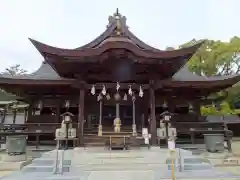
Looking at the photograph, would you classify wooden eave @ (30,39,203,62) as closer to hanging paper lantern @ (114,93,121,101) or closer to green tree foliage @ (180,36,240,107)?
hanging paper lantern @ (114,93,121,101)

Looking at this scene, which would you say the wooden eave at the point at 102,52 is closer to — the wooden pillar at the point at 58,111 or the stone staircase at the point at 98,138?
the stone staircase at the point at 98,138

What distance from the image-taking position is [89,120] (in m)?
13.1

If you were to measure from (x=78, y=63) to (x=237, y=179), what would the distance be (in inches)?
293

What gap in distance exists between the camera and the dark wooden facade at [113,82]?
1016 cm

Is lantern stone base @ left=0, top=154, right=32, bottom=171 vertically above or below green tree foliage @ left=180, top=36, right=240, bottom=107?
below

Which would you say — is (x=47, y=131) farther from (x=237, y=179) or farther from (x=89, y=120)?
(x=237, y=179)

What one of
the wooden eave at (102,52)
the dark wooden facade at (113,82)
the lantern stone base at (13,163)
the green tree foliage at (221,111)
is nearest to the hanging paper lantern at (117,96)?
the dark wooden facade at (113,82)

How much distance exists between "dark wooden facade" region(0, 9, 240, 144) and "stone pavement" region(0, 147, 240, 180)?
8.66ft

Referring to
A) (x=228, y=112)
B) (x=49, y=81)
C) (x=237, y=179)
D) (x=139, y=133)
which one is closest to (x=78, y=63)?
(x=49, y=81)

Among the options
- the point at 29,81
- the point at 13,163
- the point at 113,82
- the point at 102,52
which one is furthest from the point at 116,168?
the point at 29,81

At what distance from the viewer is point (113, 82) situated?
38.8 ft

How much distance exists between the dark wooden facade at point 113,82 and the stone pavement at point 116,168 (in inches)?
104

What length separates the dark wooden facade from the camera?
1016 centimetres

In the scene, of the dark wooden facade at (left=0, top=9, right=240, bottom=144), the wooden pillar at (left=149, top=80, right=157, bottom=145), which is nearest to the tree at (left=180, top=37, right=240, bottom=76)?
the dark wooden facade at (left=0, top=9, right=240, bottom=144)
